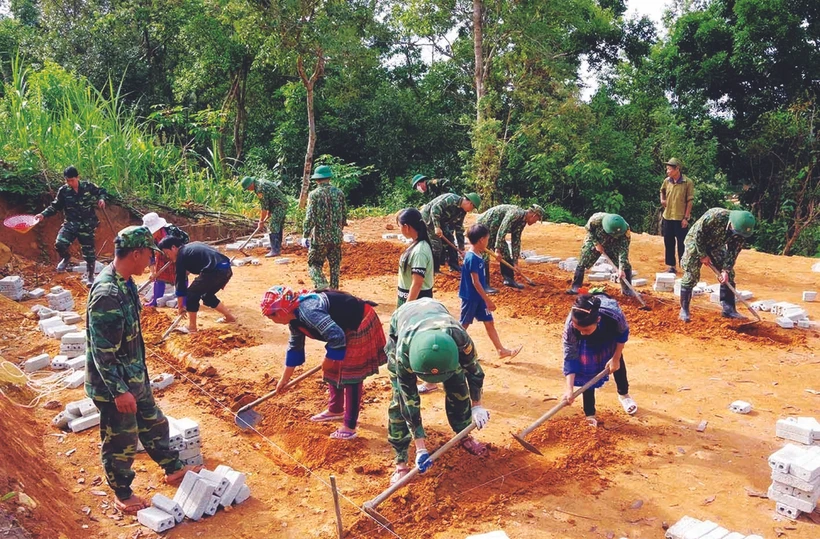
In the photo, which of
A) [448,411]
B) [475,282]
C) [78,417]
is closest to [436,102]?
[475,282]

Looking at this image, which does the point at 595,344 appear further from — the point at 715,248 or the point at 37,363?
the point at 37,363

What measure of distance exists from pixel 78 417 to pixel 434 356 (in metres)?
3.62

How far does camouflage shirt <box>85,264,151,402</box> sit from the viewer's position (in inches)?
159

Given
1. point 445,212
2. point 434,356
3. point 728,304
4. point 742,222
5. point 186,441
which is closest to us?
point 434,356

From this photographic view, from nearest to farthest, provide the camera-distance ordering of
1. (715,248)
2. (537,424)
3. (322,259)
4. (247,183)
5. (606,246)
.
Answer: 1. (537,424)
2. (715,248)
3. (322,259)
4. (606,246)
5. (247,183)

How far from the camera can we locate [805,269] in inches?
424

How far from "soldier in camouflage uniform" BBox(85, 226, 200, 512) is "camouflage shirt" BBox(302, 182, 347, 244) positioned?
12.8 feet

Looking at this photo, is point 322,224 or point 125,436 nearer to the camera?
point 125,436

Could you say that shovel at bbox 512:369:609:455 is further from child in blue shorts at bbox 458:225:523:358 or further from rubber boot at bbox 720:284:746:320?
rubber boot at bbox 720:284:746:320

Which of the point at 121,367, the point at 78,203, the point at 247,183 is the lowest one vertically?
the point at 121,367

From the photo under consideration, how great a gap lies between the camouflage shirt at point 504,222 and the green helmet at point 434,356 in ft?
18.0

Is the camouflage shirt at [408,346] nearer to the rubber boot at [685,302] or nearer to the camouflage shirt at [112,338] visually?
the camouflage shirt at [112,338]

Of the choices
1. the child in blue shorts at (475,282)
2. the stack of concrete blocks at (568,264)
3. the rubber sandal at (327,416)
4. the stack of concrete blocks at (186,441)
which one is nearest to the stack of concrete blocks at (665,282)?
the stack of concrete blocks at (568,264)

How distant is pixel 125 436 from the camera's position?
167 inches
